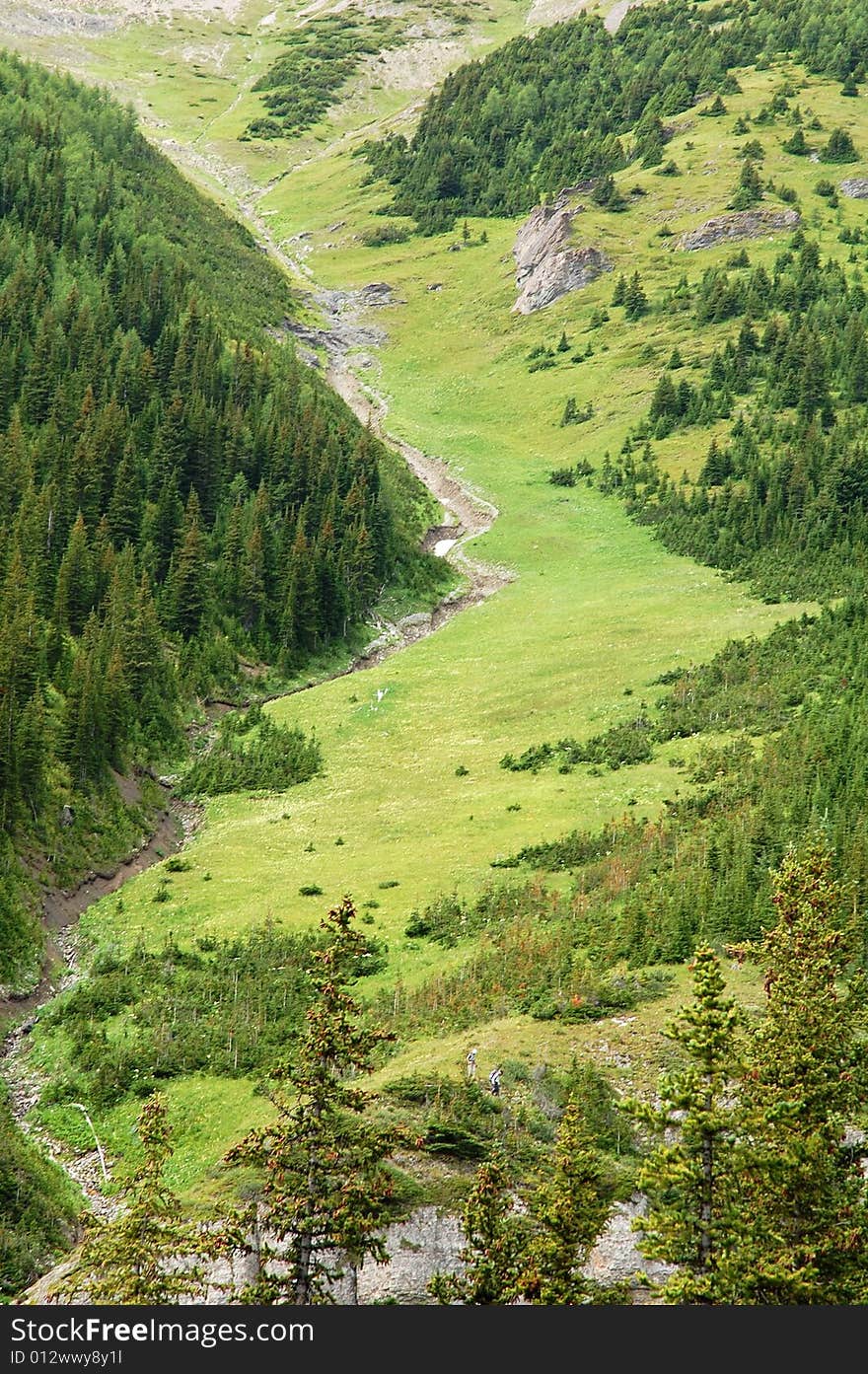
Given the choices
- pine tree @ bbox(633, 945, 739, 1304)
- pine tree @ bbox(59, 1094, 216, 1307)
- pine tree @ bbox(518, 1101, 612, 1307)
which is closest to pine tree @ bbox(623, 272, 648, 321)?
pine tree @ bbox(633, 945, 739, 1304)

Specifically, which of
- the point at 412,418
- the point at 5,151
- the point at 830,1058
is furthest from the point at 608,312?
the point at 830,1058

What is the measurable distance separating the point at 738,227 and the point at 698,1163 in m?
189

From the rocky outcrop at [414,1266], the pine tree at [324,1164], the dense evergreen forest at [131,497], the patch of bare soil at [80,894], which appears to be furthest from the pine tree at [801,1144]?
the dense evergreen forest at [131,497]

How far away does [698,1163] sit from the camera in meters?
25.7

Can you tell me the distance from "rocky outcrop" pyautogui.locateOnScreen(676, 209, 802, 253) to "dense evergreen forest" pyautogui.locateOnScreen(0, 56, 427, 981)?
216 ft

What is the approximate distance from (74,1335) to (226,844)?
54014mm

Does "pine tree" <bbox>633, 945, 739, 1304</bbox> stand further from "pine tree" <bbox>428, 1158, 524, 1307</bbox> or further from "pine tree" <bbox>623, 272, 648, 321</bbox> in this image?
"pine tree" <bbox>623, 272, 648, 321</bbox>

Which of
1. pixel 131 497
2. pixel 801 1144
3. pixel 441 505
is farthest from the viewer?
pixel 441 505

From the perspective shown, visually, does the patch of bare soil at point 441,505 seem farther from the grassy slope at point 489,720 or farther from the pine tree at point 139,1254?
the pine tree at point 139,1254

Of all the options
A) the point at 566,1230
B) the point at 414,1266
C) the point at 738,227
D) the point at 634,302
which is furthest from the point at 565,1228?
the point at 738,227

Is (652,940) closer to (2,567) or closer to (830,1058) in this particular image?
(830,1058)

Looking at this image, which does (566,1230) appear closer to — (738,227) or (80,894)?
(80,894)

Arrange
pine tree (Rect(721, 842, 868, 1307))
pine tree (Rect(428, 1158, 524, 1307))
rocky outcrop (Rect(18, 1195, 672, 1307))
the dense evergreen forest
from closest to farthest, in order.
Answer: pine tree (Rect(721, 842, 868, 1307)) → pine tree (Rect(428, 1158, 524, 1307)) → rocky outcrop (Rect(18, 1195, 672, 1307)) → the dense evergreen forest

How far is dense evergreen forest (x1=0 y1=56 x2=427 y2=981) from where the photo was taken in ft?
261
